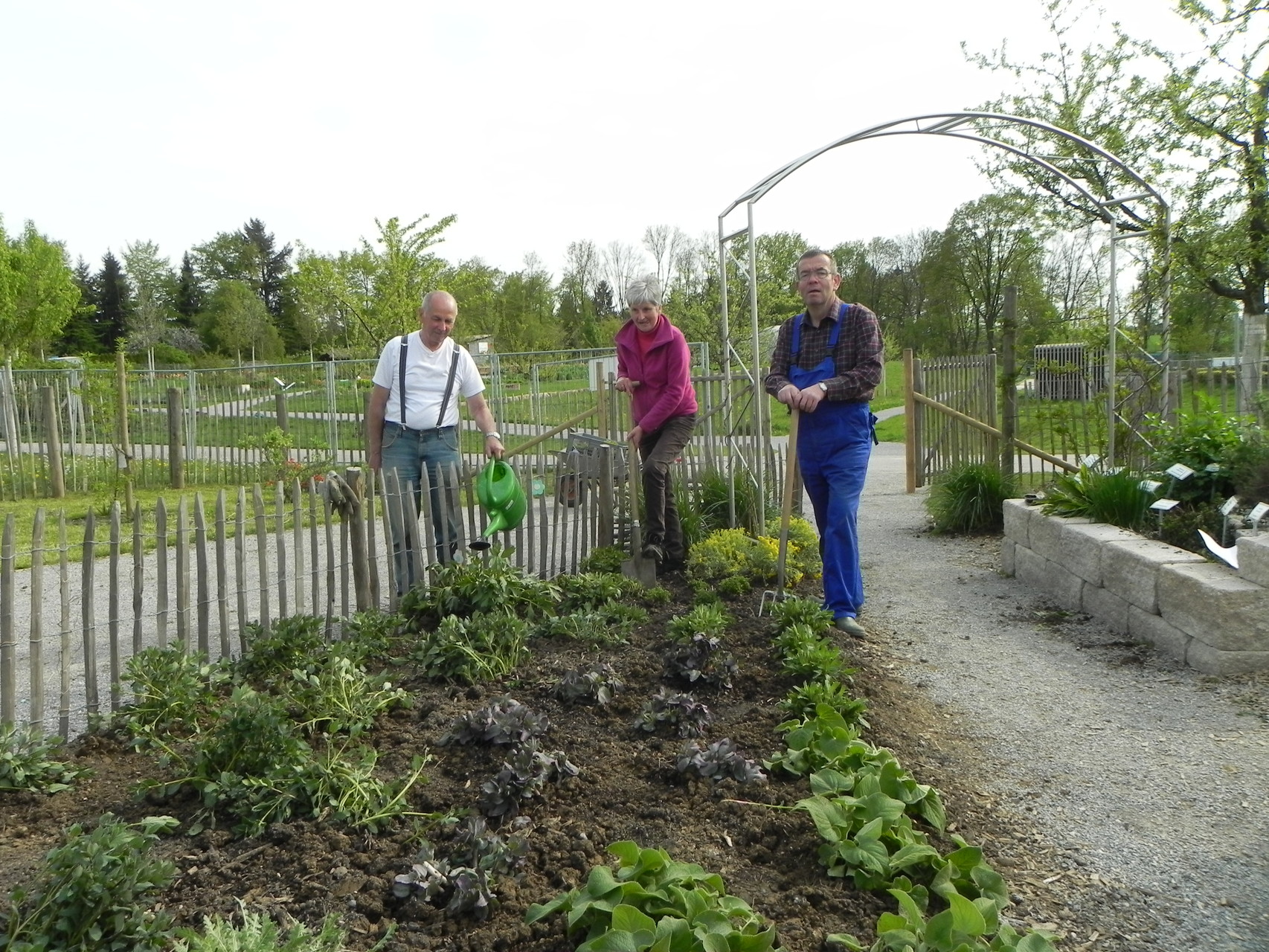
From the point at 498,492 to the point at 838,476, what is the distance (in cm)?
189

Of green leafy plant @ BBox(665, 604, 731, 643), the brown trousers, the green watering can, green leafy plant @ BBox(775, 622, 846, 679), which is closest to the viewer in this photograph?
green leafy plant @ BBox(775, 622, 846, 679)

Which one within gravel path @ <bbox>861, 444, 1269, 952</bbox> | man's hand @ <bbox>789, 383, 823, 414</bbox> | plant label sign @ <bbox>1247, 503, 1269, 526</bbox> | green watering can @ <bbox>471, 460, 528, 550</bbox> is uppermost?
man's hand @ <bbox>789, 383, 823, 414</bbox>

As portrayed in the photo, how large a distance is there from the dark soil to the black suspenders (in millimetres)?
1813

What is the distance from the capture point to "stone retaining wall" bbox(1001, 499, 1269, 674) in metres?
4.53

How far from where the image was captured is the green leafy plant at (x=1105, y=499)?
617 cm

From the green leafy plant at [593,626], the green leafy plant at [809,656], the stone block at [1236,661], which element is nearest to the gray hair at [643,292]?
the green leafy plant at [593,626]

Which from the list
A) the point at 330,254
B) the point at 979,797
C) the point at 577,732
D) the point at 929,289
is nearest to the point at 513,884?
the point at 577,732

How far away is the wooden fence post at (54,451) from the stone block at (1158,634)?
39.7ft

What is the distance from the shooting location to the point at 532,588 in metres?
5.19

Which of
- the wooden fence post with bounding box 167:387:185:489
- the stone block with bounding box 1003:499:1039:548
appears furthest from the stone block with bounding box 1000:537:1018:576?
the wooden fence post with bounding box 167:387:185:489

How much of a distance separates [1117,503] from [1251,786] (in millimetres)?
3034

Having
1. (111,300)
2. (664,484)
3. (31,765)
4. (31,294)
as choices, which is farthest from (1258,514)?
(111,300)

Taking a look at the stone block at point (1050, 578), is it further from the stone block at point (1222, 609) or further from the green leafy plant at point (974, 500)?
the green leafy plant at point (974, 500)

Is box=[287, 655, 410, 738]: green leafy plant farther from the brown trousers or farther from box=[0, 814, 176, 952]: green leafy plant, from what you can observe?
the brown trousers
